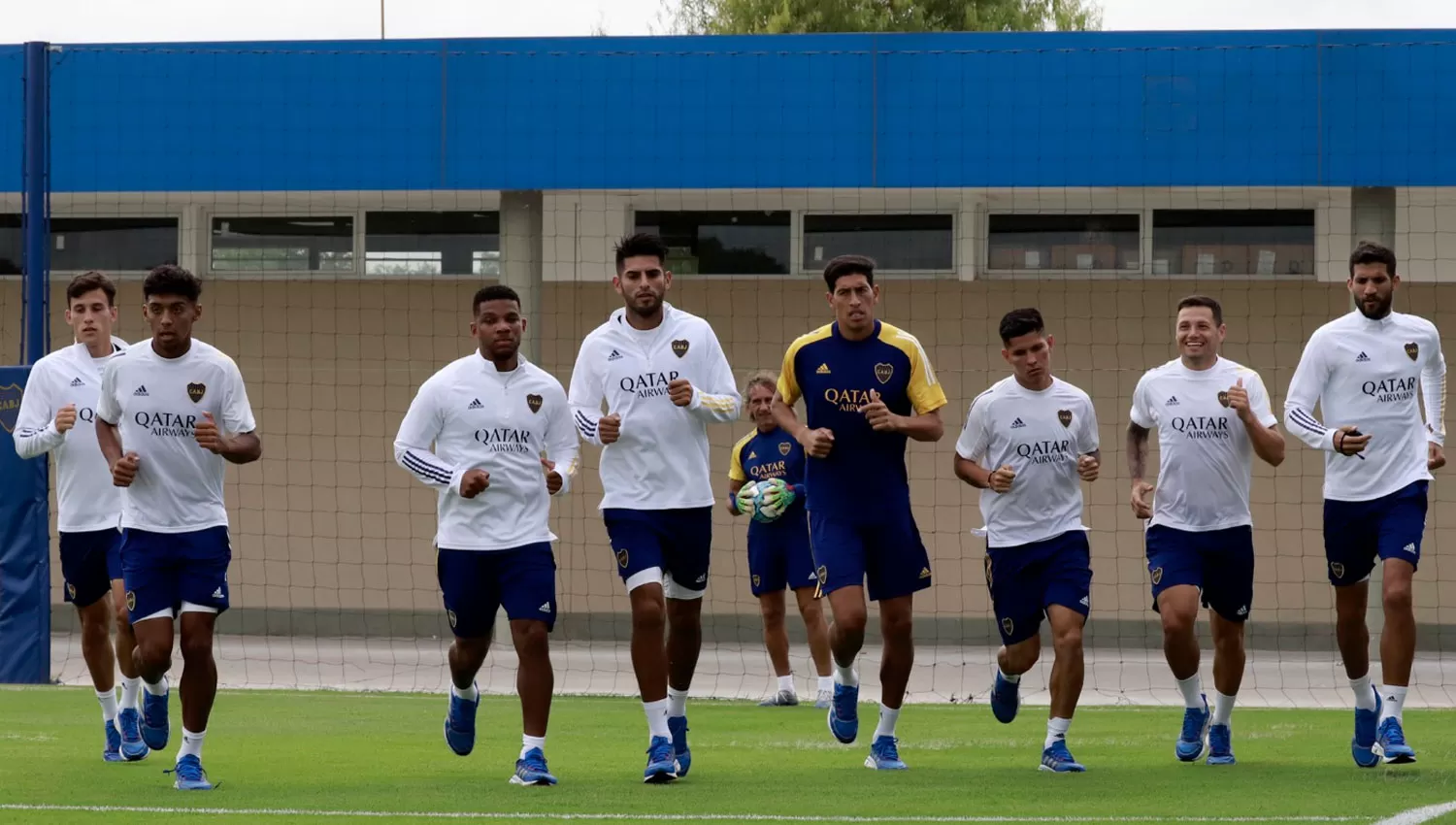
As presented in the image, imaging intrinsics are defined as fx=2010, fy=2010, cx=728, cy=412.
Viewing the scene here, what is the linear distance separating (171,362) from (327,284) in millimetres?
10431

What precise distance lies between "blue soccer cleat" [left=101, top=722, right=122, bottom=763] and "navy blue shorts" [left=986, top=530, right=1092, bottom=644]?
411 centimetres

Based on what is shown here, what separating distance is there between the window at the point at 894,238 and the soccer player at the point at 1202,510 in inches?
339

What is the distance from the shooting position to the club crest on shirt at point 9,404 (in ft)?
45.5

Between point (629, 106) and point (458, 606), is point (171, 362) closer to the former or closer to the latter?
point (458, 606)

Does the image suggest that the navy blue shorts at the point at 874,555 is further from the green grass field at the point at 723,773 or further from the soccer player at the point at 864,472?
the green grass field at the point at 723,773

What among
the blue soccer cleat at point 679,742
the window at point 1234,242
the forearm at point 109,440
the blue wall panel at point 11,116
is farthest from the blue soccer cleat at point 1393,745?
the blue wall panel at point 11,116

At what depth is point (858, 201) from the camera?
57.9ft

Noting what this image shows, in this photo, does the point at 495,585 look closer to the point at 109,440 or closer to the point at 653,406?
the point at 653,406

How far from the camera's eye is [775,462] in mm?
12703

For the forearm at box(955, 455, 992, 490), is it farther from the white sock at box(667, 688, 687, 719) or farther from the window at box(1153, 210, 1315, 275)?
the window at box(1153, 210, 1315, 275)

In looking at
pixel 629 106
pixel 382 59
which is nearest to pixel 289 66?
pixel 382 59

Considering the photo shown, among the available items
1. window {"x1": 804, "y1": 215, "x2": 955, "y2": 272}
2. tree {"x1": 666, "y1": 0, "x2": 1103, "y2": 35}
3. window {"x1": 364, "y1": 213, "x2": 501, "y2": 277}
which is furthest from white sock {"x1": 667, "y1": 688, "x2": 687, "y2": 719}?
tree {"x1": 666, "y1": 0, "x2": 1103, "y2": 35}

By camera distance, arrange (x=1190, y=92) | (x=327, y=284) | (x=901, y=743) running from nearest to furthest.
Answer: (x=901, y=743)
(x=1190, y=92)
(x=327, y=284)

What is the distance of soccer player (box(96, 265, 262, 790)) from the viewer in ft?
26.8
